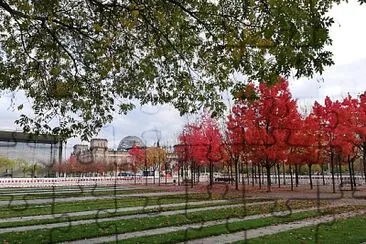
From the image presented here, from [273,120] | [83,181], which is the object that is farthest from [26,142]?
[83,181]

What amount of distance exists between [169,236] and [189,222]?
2.49m

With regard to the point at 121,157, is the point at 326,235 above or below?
below

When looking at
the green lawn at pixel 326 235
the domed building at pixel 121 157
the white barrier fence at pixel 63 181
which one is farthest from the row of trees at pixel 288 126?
the domed building at pixel 121 157

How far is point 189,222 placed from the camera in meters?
12.1

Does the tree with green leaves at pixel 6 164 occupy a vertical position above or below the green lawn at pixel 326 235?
above

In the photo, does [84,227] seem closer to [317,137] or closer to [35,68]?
[35,68]

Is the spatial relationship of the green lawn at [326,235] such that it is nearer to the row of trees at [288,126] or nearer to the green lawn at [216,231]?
the green lawn at [216,231]

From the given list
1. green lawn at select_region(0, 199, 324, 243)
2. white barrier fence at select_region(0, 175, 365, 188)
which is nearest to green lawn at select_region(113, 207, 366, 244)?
green lawn at select_region(0, 199, 324, 243)

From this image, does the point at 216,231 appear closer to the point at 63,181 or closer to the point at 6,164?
the point at 63,181

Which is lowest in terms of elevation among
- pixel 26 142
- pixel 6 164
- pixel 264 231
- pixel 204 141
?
pixel 264 231

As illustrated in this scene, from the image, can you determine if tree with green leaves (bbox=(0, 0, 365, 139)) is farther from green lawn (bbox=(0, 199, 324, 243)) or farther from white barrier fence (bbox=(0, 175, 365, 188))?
white barrier fence (bbox=(0, 175, 365, 188))

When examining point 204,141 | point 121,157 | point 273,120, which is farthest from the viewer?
point 121,157

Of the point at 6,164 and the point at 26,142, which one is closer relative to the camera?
the point at 26,142

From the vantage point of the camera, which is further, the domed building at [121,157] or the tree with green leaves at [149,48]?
the domed building at [121,157]
